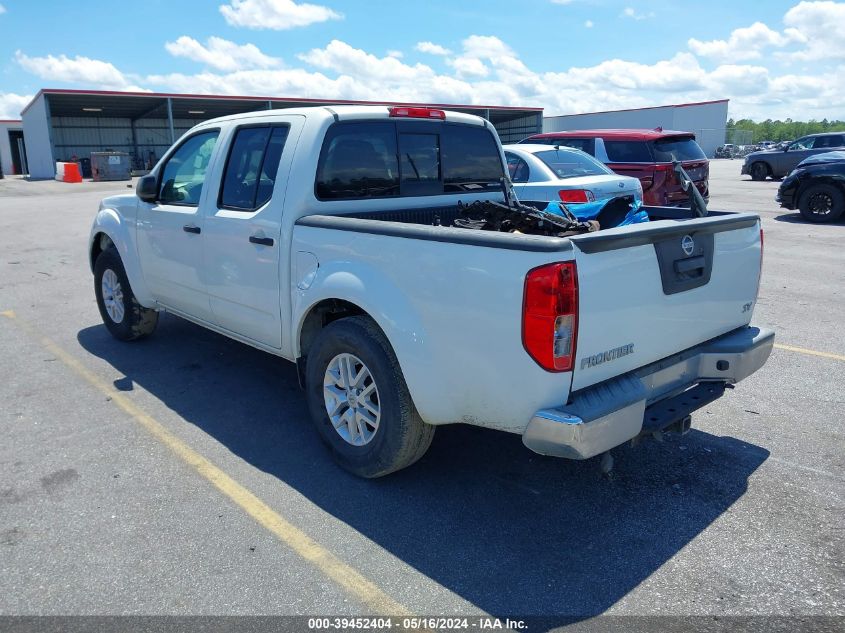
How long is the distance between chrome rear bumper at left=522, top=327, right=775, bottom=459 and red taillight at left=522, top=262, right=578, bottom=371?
0.24 m

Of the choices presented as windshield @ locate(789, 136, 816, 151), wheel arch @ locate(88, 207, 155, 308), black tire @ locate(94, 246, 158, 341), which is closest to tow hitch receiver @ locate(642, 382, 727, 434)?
wheel arch @ locate(88, 207, 155, 308)

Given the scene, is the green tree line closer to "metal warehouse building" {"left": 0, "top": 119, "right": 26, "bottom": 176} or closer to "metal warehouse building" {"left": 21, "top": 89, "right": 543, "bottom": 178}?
"metal warehouse building" {"left": 21, "top": 89, "right": 543, "bottom": 178}

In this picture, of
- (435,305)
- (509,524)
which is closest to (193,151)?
(435,305)

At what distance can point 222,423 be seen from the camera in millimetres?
4539

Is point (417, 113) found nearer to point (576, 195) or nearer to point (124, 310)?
point (124, 310)

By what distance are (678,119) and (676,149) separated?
164 feet

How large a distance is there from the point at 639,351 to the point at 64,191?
107 ft

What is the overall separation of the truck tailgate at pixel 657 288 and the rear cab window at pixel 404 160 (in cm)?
183

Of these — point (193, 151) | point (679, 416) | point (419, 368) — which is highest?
point (193, 151)

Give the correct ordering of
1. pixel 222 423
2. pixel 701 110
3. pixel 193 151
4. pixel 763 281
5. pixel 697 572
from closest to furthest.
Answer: pixel 697 572, pixel 222 423, pixel 193 151, pixel 763 281, pixel 701 110

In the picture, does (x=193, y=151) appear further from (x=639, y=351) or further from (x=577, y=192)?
(x=577, y=192)

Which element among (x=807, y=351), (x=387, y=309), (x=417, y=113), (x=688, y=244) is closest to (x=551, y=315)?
(x=387, y=309)

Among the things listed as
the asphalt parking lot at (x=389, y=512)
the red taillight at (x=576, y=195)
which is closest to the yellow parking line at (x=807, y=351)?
the asphalt parking lot at (x=389, y=512)

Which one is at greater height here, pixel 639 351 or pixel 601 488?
pixel 639 351
